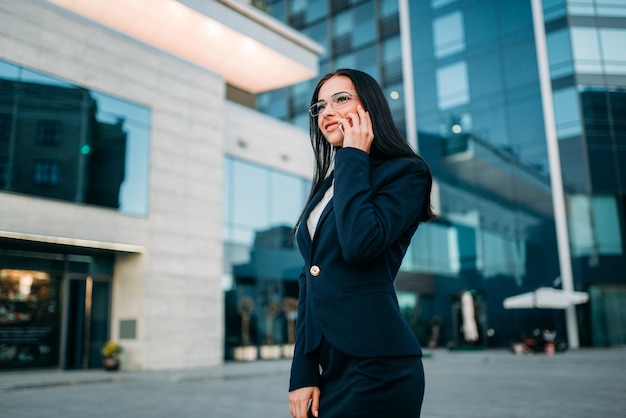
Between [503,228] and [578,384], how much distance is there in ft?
62.5

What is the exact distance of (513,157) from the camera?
95.6ft

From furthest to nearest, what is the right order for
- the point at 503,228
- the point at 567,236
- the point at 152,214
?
the point at 503,228, the point at 567,236, the point at 152,214

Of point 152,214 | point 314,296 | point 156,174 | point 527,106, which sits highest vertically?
point 527,106

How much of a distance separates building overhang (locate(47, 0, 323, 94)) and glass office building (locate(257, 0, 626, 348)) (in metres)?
10.1

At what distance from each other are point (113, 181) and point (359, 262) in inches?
667

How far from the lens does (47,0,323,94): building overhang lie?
19938mm

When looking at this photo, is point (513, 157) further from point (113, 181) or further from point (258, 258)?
point (113, 181)

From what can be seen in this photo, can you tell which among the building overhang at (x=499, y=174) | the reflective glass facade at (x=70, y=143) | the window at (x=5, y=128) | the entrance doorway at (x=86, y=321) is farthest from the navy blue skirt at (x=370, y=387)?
the building overhang at (x=499, y=174)

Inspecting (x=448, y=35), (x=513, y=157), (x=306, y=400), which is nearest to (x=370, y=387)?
(x=306, y=400)

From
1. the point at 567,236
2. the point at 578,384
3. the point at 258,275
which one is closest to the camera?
the point at 578,384

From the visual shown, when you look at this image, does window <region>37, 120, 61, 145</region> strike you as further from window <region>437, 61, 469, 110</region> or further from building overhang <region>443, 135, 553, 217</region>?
window <region>437, 61, 469, 110</region>

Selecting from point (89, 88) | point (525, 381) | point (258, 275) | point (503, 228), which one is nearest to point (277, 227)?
point (258, 275)

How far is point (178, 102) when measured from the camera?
64.0 ft

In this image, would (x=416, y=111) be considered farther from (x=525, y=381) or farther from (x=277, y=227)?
(x=525, y=381)
